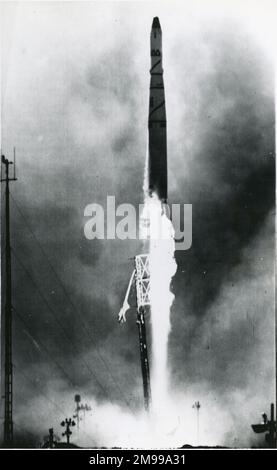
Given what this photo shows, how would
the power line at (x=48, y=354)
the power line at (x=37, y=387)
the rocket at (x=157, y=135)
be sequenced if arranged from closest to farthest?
1. the power line at (x=48, y=354)
2. the power line at (x=37, y=387)
3. the rocket at (x=157, y=135)

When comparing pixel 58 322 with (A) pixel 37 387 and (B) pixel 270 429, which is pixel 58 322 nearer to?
(A) pixel 37 387

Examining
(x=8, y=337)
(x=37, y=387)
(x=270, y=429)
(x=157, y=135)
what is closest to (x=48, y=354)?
(x=37, y=387)

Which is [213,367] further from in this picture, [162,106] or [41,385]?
[162,106]

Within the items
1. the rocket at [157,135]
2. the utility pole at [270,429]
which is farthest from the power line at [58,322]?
the utility pole at [270,429]

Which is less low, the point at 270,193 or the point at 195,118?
the point at 195,118

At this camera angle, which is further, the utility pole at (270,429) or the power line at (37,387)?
the power line at (37,387)

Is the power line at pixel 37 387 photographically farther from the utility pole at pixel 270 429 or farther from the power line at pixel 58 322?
the utility pole at pixel 270 429
